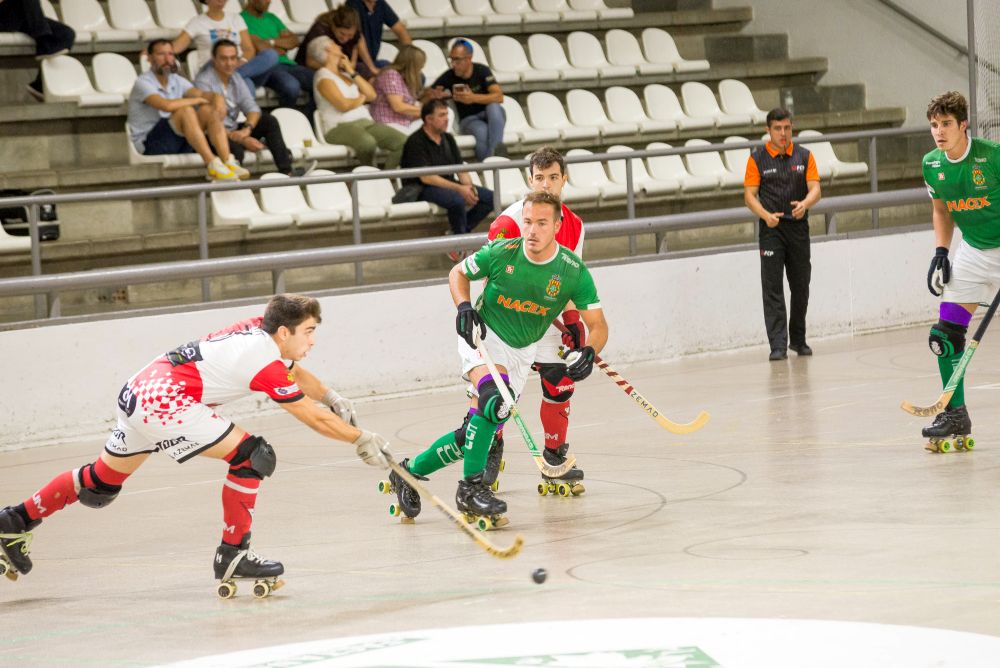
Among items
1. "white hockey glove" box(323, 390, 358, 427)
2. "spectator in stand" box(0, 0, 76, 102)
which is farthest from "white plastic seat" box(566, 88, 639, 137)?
"white hockey glove" box(323, 390, 358, 427)

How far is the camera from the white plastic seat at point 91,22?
13773 mm

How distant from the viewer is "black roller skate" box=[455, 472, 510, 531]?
7062 millimetres

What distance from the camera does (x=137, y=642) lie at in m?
5.38

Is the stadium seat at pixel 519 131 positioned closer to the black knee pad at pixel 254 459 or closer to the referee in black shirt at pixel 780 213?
the referee in black shirt at pixel 780 213

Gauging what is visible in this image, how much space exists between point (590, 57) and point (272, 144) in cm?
521

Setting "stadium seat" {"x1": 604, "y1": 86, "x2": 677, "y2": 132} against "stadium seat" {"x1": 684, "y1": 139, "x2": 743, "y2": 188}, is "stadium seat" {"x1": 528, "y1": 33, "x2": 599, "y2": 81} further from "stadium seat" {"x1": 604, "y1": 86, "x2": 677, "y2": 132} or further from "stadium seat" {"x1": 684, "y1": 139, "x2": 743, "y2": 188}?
"stadium seat" {"x1": 684, "y1": 139, "x2": 743, "y2": 188}

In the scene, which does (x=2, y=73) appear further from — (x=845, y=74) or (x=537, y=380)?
(x=845, y=74)

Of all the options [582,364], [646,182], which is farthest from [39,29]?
[582,364]

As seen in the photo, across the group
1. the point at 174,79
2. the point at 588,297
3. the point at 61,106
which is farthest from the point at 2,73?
the point at 588,297

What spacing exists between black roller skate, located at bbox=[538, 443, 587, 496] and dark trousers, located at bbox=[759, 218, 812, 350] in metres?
5.02

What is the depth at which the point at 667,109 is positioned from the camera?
16516mm

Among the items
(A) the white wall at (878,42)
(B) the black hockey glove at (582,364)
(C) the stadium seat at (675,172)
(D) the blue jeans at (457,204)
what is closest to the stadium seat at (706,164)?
(C) the stadium seat at (675,172)

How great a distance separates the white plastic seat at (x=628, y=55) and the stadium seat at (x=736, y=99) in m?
0.63

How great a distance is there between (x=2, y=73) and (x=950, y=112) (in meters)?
8.42
